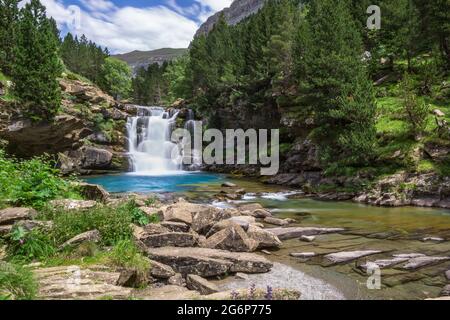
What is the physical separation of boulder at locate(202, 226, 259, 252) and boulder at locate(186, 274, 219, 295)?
8.51 feet

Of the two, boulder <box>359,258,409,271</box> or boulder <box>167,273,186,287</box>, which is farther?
boulder <box>359,258,409,271</box>

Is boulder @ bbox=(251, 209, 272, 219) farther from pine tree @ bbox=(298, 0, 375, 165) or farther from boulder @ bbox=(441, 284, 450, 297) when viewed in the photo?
pine tree @ bbox=(298, 0, 375, 165)

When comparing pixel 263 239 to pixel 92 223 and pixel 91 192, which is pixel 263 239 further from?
pixel 91 192

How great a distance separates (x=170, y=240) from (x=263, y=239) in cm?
364

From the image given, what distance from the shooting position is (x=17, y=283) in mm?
6328

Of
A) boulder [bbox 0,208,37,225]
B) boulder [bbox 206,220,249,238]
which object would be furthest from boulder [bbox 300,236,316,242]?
boulder [bbox 0,208,37,225]

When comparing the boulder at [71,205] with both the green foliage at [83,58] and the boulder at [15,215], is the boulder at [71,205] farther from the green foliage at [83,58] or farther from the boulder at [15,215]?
the green foliage at [83,58]

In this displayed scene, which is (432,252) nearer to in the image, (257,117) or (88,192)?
(88,192)

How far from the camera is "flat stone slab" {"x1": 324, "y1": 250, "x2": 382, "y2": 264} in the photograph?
1144 cm

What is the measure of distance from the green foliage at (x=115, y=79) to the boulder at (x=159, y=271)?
9623 centimetres

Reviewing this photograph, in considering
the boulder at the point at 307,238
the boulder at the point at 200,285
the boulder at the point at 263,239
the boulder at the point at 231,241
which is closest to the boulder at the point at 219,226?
the boulder at the point at 231,241

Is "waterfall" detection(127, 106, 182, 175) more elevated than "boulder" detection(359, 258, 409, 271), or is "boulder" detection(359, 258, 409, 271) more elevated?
"waterfall" detection(127, 106, 182, 175)

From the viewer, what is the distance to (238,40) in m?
66.4

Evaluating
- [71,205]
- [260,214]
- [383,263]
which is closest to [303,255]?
[383,263]
